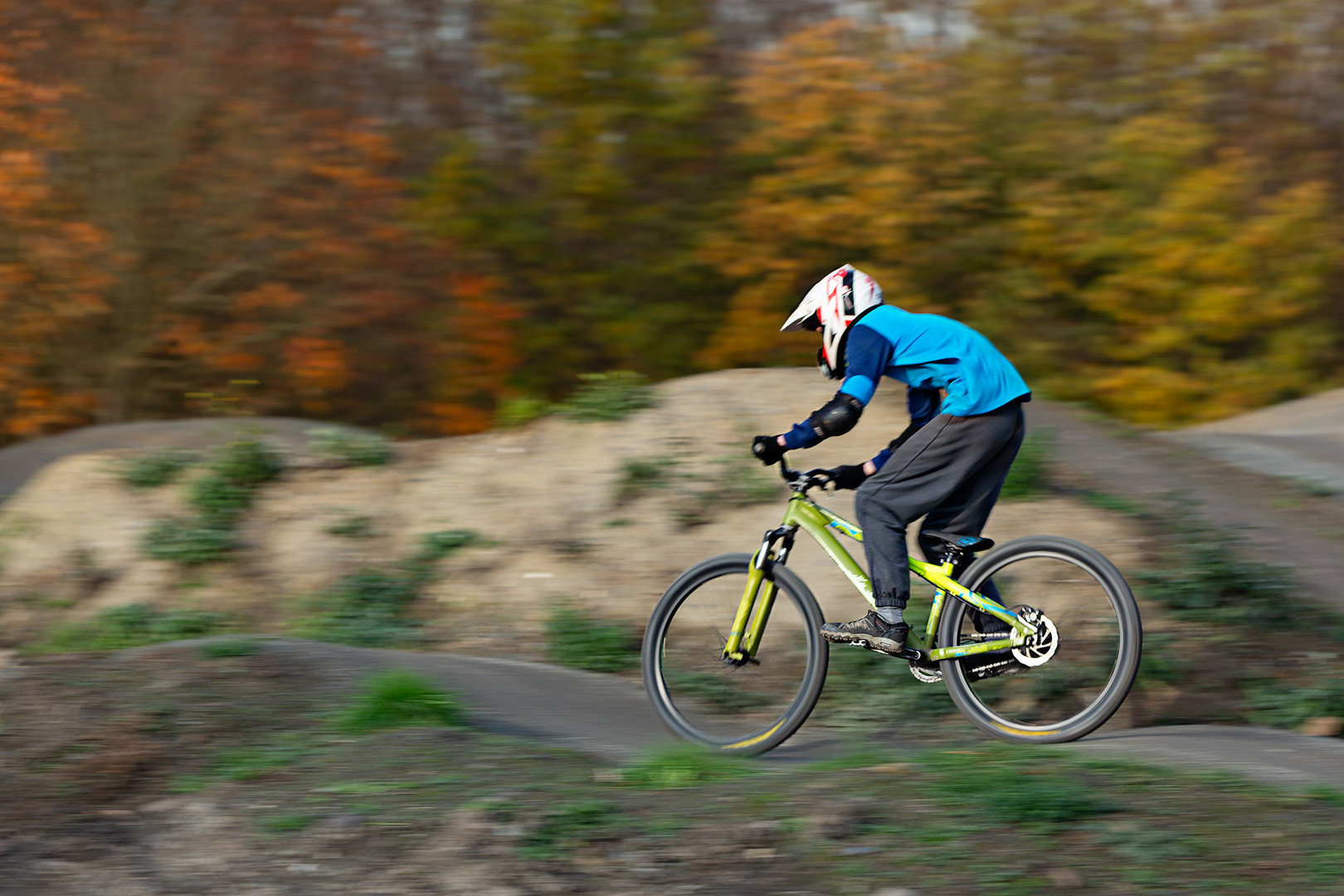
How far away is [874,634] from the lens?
474 cm

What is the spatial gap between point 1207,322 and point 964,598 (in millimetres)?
12622

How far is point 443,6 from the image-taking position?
51.8ft

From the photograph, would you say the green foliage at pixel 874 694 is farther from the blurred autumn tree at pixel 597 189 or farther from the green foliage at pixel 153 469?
the blurred autumn tree at pixel 597 189

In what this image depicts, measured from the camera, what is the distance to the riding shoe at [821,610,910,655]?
4.72 m

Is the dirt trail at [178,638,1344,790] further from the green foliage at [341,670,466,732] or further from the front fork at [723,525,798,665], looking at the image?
the front fork at [723,525,798,665]

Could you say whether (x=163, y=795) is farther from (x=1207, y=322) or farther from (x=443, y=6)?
(x=1207, y=322)

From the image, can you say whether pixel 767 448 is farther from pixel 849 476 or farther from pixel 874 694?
pixel 874 694

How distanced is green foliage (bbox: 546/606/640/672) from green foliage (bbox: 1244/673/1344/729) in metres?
2.93

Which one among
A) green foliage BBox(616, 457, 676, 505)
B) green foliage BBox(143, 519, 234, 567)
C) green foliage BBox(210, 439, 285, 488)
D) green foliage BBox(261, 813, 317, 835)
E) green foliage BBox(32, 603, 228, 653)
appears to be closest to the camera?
green foliage BBox(261, 813, 317, 835)

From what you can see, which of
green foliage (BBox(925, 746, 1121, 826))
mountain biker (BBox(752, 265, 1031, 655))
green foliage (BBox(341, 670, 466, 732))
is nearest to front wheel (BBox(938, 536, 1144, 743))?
mountain biker (BBox(752, 265, 1031, 655))

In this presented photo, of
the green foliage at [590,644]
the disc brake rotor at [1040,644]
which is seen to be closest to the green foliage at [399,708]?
the green foliage at [590,644]

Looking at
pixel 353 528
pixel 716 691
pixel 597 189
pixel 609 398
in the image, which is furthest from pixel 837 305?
pixel 597 189

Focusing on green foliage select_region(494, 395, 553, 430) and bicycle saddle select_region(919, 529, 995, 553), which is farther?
green foliage select_region(494, 395, 553, 430)

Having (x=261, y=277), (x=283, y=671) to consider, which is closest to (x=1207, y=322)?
(x=261, y=277)
